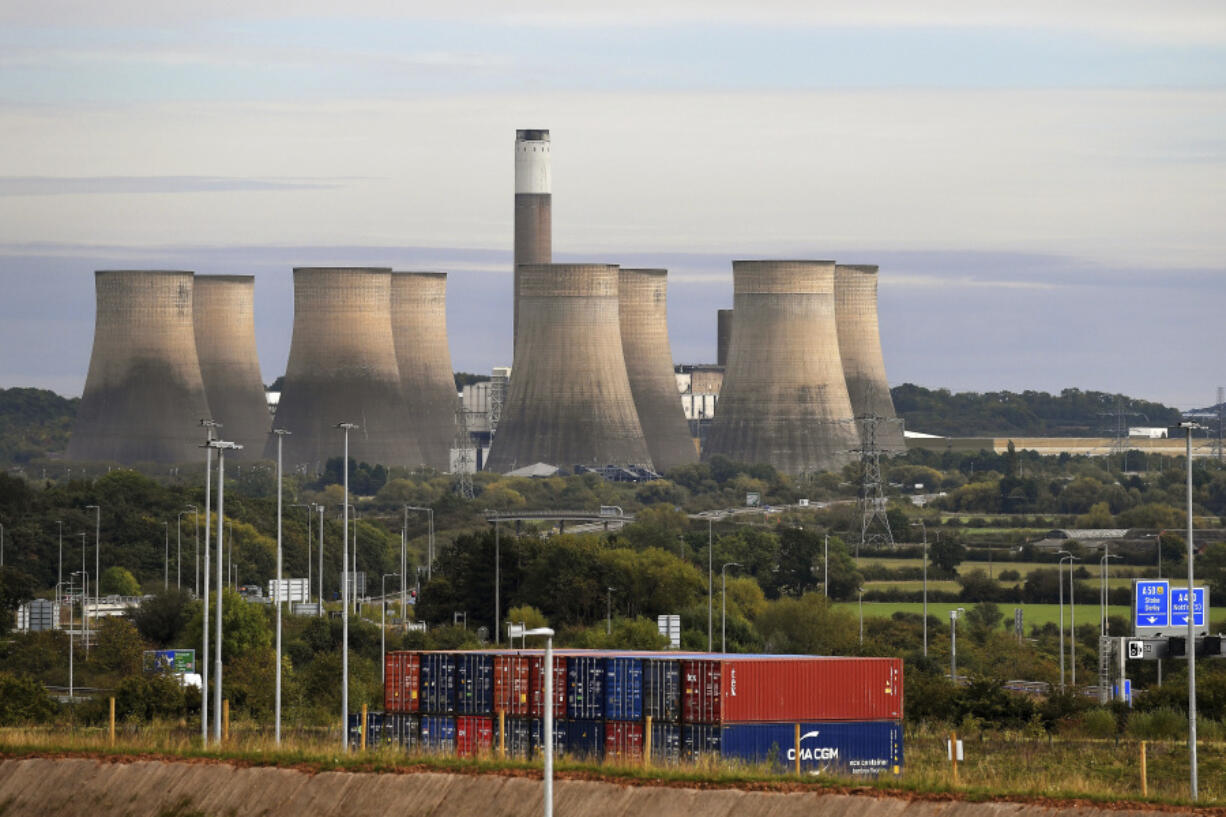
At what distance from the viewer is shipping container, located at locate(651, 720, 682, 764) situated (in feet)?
72.7

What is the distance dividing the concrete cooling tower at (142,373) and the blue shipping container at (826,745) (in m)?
64.3

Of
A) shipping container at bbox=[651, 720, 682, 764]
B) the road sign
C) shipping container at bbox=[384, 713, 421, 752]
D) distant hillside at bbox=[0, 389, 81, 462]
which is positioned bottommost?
shipping container at bbox=[384, 713, 421, 752]

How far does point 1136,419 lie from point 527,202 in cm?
8245

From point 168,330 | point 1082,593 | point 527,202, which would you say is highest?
point 527,202

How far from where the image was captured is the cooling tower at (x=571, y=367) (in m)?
83.9

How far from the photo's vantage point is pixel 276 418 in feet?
293

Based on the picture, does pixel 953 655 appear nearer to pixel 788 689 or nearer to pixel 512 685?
pixel 788 689

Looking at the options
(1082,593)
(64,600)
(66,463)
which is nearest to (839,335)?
(66,463)

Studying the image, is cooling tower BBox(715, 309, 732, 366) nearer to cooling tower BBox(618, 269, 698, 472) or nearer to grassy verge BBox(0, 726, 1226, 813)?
cooling tower BBox(618, 269, 698, 472)

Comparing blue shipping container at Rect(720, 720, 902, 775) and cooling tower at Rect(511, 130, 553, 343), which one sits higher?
cooling tower at Rect(511, 130, 553, 343)

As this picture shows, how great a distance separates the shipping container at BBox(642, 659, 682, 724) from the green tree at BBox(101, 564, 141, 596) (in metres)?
34.9

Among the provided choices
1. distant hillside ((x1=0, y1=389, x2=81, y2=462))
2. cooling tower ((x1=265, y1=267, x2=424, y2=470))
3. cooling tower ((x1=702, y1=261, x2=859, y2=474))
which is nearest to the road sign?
cooling tower ((x1=702, y1=261, x2=859, y2=474))

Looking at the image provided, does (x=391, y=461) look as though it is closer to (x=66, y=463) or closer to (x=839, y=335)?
(x=66, y=463)

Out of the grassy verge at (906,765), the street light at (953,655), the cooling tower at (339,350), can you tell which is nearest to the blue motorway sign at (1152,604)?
the street light at (953,655)
